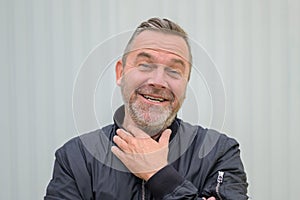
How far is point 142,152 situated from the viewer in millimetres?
1080

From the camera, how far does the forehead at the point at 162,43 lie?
3.55ft

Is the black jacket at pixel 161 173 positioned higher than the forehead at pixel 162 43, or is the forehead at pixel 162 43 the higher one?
the forehead at pixel 162 43

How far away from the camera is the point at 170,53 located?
1.07 m

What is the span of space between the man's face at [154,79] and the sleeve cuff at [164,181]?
14 centimetres

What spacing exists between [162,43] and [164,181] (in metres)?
0.32

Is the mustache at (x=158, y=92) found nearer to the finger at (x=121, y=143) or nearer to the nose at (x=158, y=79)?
the nose at (x=158, y=79)

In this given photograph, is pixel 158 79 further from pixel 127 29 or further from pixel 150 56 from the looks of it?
pixel 127 29

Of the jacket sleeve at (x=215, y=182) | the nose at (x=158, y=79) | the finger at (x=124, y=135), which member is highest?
the nose at (x=158, y=79)

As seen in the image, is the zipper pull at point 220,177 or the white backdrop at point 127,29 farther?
the white backdrop at point 127,29

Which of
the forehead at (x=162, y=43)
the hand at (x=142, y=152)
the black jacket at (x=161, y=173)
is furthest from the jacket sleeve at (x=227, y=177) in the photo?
the forehead at (x=162, y=43)

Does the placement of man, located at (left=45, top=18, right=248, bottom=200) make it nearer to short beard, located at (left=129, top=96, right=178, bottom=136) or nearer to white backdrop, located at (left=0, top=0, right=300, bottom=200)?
short beard, located at (left=129, top=96, right=178, bottom=136)

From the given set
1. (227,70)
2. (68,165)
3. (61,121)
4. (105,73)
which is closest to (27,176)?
(61,121)

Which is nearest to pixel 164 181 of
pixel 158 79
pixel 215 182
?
pixel 215 182

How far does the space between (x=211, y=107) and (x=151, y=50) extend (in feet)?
0.99
